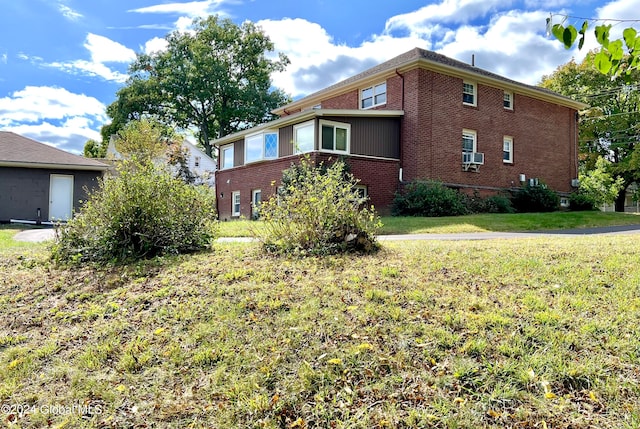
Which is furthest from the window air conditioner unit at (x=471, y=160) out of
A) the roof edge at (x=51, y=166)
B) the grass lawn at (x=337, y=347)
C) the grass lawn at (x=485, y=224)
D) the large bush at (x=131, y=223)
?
the roof edge at (x=51, y=166)

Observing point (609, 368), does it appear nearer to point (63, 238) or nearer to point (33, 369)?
point (33, 369)

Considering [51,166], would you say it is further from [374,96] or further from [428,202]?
[428,202]

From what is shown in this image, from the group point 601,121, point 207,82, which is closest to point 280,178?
point 207,82

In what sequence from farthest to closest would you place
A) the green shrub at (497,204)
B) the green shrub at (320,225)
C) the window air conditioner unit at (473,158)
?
1. the window air conditioner unit at (473,158)
2. the green shrub at (497,204)
3. the green shrub at (320,225)

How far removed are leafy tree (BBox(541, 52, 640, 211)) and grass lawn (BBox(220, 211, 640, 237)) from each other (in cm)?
1848

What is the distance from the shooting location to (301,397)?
304cm

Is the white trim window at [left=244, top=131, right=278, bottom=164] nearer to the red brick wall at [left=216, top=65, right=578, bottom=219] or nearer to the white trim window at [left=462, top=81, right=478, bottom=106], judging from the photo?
the red brick wall at [left=216, top=65, right=578, bottom=219]

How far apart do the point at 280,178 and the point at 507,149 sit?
1146 centimetres

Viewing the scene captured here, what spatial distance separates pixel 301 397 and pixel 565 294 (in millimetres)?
2945

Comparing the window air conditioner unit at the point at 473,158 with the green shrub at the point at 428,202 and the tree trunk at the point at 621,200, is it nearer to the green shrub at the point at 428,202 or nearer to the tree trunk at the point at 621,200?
the green shrub at the point at 428,202

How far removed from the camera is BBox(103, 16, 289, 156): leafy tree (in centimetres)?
3828

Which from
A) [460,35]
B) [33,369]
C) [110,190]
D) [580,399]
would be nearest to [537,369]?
[580,399]

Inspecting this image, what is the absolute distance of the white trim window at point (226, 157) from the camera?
907 inches

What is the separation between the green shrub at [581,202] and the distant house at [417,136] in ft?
4.31
